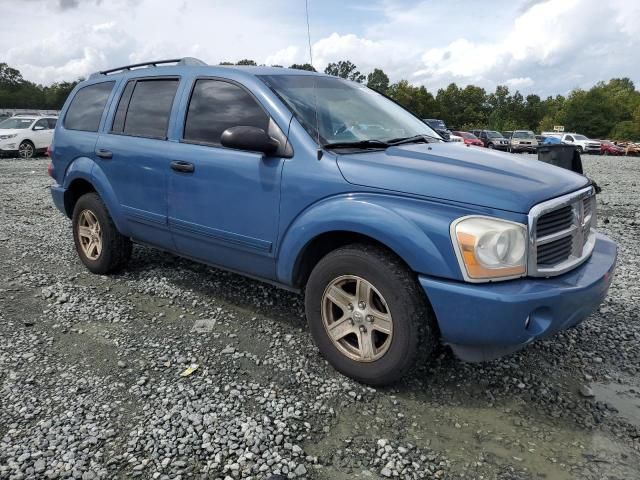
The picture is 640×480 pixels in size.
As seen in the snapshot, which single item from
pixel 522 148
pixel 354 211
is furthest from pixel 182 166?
pixel 522 148

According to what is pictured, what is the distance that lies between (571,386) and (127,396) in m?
2.65

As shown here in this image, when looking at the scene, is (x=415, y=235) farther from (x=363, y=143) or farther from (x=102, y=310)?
(x=102, y=310)

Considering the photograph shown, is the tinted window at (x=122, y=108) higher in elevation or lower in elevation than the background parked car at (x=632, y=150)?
higher

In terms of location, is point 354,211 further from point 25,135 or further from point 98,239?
point 25,135

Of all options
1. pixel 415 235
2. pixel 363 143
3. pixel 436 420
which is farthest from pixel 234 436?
pixel 363 143

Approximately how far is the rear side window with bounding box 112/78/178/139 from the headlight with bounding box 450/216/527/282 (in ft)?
8.36

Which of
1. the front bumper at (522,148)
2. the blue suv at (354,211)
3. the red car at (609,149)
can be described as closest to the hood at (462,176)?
the blue suv at (354,211)

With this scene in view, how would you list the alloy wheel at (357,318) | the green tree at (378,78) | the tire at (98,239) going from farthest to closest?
1. the green tree at (378,78)
2. the tire at (98,239)
3. the alloy wheel at (357,318)

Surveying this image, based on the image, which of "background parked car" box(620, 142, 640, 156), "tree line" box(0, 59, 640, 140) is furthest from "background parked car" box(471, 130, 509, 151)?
"tree line" box(0, 59, 640, 140)

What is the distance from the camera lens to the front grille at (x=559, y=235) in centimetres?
263

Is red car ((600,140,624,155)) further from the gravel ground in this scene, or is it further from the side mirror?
the side mirror

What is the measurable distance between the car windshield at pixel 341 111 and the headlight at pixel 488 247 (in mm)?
1127

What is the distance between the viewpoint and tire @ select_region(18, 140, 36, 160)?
752 inches

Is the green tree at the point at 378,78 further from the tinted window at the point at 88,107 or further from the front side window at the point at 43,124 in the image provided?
the tinted window at the point at 88,107
